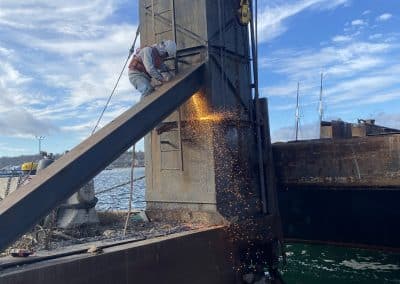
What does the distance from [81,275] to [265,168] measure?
5906 millimetres

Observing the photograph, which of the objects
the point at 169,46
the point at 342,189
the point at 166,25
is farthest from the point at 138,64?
the point at 342,189

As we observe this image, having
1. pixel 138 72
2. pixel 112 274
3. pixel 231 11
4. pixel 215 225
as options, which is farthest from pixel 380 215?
pixel 112 274

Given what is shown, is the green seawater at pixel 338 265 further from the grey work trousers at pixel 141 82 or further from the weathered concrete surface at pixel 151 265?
the grey work trousers at pixel 141 82

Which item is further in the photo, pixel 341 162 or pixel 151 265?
pixel 341 162

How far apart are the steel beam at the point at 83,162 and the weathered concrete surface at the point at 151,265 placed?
0.62 meters

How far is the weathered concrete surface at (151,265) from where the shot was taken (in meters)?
5.21

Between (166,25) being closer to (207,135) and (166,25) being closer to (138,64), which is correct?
(138,64)

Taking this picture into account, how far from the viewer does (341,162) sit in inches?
440

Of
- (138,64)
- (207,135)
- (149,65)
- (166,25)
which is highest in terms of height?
(166,25)

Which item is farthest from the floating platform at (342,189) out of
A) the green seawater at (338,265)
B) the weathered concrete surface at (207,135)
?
the weathered concrete surface at (207,135)

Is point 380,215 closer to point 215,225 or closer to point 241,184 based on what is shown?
point 241,184

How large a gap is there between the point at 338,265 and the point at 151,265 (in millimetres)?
8918

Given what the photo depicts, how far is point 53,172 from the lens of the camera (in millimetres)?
5723

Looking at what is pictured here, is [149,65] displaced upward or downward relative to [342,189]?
upward
